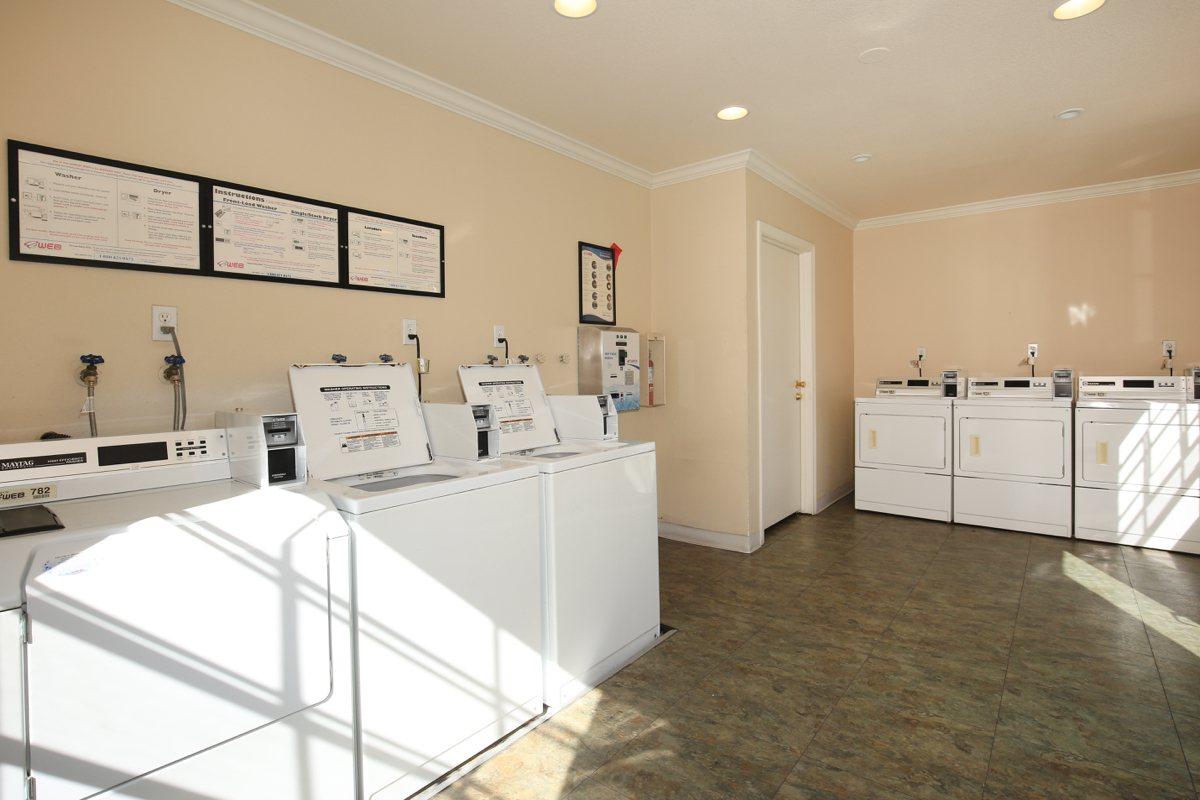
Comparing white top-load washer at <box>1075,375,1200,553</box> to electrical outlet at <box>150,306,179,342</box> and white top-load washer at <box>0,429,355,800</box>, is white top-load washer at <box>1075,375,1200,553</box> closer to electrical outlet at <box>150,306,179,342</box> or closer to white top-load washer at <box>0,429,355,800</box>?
white top-load washer at <box>0,429,355,800</box>

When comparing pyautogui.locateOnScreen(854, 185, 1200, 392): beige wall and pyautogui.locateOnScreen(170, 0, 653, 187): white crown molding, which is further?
pyautogui.locateOnScreen(854, 185, 1200, 392): beige wall

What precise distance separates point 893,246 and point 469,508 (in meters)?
5.19

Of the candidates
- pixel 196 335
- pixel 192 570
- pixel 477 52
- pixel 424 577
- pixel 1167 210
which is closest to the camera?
pixel 192 570

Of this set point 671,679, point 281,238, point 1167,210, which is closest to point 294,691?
point 671,679

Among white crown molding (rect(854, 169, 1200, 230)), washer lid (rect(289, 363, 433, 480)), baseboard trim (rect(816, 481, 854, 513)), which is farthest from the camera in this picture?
baseboard trim (rect(816, 481, 854, 513))

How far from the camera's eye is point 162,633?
131 cm

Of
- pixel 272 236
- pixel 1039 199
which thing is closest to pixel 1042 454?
pixel 1039 199

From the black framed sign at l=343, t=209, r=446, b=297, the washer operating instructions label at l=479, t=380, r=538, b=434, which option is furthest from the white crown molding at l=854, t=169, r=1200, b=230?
the black framed sign at l=343, t=209, r=446, b=297

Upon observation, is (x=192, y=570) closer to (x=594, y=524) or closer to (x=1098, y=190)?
(x=594, y=524)

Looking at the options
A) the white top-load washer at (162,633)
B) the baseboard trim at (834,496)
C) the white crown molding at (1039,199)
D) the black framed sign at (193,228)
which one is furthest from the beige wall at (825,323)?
the white top-load washer at (162,633)

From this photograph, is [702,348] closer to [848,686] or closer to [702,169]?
[702,169]

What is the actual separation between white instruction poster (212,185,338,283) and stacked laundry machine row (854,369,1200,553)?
165 inches

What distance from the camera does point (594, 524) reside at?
8.00 feet

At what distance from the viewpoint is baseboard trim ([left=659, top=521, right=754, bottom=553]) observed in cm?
404
